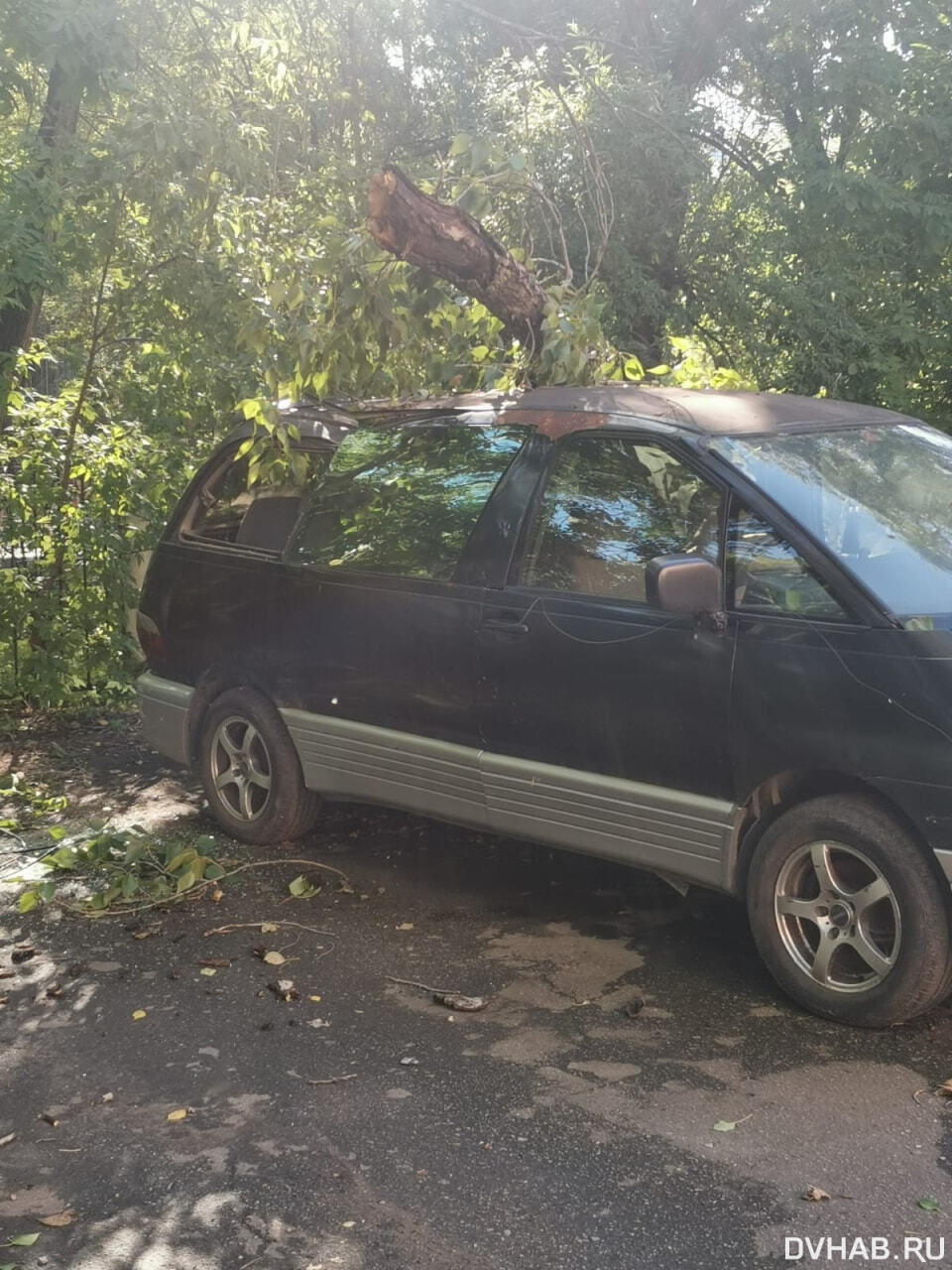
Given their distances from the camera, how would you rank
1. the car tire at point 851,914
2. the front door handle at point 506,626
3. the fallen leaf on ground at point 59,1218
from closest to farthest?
1. the fallen leaf on ground at point 59,1218
2. the car tire at point 851,914
3. the front door handle at point 506,626

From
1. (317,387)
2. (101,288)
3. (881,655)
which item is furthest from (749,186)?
(881,655)

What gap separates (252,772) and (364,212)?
422cm

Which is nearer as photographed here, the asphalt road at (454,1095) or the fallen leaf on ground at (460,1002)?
the asphalt road at (454,1095)

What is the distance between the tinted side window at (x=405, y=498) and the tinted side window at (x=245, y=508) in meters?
0.22

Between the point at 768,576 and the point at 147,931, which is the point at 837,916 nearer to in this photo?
the point at 768,576

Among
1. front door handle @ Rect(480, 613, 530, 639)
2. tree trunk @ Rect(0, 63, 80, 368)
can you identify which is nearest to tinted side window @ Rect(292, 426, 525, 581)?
front door handle @ Rect(480, 613, 530, 639)

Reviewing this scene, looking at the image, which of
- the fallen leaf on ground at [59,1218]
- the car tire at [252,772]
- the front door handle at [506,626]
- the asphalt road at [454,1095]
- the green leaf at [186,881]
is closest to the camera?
the asphalt road at [454,1095]

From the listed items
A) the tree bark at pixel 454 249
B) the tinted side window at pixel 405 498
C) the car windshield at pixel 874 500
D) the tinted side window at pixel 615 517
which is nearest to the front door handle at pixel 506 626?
the tinted side window at pixel 615 517

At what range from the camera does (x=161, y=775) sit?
27.2 ft

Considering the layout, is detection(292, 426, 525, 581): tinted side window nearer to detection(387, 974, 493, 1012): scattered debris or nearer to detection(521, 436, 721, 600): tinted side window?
detection(521, 436, 721, 600): tinted side window

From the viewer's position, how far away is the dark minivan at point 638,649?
172 inches

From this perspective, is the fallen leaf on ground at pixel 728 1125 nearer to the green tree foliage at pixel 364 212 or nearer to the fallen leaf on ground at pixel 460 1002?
the fallen leaf on ground at pixel 460 1002

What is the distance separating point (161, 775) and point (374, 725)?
9.24ft

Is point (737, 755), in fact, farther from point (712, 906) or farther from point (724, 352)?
point (724, 352)
